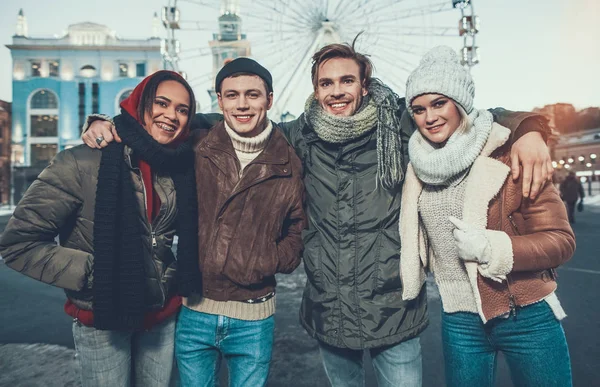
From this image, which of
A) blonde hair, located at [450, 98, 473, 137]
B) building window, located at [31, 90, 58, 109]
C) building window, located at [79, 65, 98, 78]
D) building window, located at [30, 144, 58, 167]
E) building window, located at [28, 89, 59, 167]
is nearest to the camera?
blonde hair, located at [450, 98, 473, 137]

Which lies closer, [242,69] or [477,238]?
[477,238]

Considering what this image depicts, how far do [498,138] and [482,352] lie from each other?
106 cm

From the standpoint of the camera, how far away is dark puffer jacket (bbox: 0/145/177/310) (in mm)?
1722

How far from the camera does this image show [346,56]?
2.19 m

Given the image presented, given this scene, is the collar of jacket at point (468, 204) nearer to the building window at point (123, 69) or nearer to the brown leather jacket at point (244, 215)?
the brown leather jacket at point (244, 215)

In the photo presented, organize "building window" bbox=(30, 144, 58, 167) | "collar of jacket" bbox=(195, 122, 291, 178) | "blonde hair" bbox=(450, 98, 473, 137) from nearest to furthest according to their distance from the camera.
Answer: "blonde hair" bbox=(450, 98, 473, 137)
"collar of jacket" bbox=(195, 122, 291, 178)
"building window" bbox=(30, 144, 58, 167)

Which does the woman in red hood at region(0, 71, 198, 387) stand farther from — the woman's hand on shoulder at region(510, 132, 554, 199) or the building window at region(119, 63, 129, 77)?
the building window at region(119, 63, 129, 77)

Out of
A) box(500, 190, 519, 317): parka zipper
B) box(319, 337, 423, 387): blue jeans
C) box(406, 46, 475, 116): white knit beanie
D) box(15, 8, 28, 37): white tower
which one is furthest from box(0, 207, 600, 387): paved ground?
box(15, 8, 28, 37): white tower

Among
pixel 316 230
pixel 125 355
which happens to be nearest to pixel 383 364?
pixel 316 230

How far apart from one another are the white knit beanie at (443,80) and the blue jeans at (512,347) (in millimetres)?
1054

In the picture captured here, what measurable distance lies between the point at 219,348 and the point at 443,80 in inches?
72.1

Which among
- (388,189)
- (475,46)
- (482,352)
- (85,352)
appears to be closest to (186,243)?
(85,352)

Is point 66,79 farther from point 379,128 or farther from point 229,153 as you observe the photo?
point 379,128

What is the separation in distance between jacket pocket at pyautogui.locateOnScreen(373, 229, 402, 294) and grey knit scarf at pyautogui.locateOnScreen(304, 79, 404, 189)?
0.93 feet
